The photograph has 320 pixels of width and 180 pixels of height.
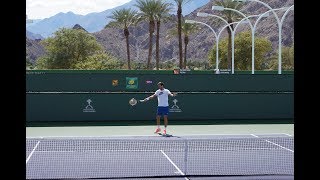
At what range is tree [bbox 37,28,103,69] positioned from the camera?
253ft

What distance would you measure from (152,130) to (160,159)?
7045 millimetres

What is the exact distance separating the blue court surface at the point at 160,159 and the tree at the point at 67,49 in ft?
205

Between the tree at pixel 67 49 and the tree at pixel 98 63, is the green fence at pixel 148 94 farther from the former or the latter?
the tree at pixel 67 49

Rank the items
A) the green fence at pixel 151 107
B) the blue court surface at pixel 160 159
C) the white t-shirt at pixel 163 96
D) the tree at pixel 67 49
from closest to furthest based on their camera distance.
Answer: the blue court surface at pixel 160 159 → the white t-shirt at pixel 163 96 → the green fence at pixel 151 107 → the tree at pixel 67 49

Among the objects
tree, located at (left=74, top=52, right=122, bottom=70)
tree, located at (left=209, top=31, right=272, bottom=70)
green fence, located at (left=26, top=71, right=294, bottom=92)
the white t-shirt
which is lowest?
the white t-shirt

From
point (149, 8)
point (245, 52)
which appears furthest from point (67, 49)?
point (245, 52)

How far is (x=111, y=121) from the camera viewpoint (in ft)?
71.4

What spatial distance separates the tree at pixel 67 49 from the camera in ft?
253

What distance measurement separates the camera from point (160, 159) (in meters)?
12.2

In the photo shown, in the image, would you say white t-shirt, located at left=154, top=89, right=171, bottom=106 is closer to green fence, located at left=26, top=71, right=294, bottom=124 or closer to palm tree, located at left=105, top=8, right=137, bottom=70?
green fence, located at left=26, top=71, right=294, bottom=124

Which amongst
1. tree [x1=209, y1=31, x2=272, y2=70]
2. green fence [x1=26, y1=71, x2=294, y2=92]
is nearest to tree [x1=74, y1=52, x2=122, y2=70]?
tree [x1=209, y1=31, x2=272, y2=70]

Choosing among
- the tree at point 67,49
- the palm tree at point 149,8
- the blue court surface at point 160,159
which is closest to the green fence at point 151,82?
the blue court surface at point 160,159

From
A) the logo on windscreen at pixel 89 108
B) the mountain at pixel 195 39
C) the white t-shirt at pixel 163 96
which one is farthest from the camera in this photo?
the mountain at pixel 195 39
